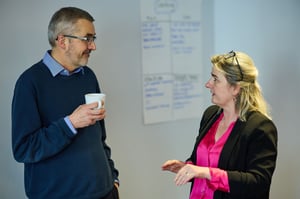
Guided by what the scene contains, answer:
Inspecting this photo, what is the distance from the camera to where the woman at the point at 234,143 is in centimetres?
152

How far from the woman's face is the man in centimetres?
55

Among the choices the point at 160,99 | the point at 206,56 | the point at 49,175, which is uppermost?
the point at 206,56

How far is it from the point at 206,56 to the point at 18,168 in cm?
153

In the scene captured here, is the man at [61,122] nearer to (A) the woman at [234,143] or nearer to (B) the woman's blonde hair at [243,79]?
(A) the woman at [234,143]

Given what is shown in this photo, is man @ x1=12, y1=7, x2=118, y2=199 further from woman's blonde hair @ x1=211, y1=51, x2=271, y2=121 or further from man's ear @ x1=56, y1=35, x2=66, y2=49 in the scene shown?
woman's blonde hair @ x1=211, y1=51, x2=271, y2=121

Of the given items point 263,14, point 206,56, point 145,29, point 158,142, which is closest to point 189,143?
point 158,142

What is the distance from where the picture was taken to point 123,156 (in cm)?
239

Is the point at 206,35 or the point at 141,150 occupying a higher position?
Result: the point at 206,35

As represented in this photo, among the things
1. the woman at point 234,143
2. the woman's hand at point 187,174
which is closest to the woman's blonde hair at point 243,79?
the woman at point 234,143

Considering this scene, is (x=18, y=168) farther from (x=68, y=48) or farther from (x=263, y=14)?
(x=263, y=14)

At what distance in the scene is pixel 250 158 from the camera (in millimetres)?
1562

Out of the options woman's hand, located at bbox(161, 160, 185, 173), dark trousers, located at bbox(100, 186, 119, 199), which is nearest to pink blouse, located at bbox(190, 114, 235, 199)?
woman's hand, located at bbox(161, 160, 185, 173)

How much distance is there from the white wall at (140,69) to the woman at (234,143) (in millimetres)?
706

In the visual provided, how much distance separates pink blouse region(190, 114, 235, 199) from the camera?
5.06 feet
